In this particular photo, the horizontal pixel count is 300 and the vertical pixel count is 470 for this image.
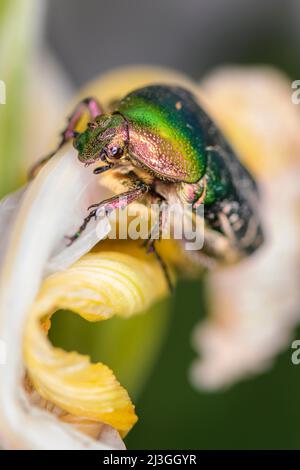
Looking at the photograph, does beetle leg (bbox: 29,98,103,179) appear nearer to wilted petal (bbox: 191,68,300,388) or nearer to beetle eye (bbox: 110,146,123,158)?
beetle eye (bbox: 110,146,123,158)

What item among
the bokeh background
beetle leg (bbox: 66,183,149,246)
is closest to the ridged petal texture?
beetle leg (bbox: 66,183,149,246)

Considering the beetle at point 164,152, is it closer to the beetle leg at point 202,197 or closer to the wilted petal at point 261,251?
the beetle leg at point 202,197

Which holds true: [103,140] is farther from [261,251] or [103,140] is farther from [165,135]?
[261,251]

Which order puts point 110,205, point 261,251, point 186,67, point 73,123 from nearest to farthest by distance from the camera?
point 110,205 → point 73,123 → point 261,251 → point 186,67

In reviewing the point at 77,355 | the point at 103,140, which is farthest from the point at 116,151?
the point at 77,355

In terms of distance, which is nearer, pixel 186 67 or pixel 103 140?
pixel 103 140

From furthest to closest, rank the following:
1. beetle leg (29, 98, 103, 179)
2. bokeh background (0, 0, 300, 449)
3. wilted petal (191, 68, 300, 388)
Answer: bokeh background (0, 0, 300, 449) < wilted petal (191, 68, 300, 388) < beetle leg (29, 98, 103, 179)

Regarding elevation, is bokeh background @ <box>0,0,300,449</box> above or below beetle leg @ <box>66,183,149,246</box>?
below
